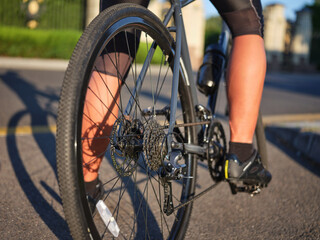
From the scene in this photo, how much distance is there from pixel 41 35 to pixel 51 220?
12.0 m

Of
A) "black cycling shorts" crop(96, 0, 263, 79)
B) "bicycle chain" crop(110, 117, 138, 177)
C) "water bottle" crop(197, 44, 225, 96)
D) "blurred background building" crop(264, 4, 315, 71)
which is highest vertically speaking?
"black cycling shorts" crop(96, 0, 263, 79)

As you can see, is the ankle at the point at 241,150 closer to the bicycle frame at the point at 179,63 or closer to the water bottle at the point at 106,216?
the bicycle frame at the point at 179,63

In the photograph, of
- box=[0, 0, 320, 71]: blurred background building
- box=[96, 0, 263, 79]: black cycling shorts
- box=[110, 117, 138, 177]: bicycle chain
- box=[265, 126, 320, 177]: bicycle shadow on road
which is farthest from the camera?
box=[0, 0, 320, 71]: blurred background building

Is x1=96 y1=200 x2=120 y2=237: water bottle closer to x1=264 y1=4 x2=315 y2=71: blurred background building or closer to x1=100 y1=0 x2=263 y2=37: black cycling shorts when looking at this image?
x1=100 y1=0 x2=263 y2=37: black cycling shorts

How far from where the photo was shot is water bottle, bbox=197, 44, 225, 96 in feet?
6.94

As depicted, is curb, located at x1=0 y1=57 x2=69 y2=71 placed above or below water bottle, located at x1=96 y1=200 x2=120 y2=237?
below

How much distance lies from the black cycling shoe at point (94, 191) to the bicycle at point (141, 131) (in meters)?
0.04

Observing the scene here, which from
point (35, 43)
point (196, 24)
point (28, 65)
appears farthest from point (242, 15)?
point (196, 24)


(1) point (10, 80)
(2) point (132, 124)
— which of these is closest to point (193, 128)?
(2) point (132, 124)

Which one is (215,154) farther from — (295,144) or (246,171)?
(295,144)

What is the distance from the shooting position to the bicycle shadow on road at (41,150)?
1772 millimetres

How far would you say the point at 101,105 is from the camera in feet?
5.06

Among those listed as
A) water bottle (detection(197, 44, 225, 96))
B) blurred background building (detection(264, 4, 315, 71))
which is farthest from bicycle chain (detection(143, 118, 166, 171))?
blurred background building (detection(264, 4, 315, 71))

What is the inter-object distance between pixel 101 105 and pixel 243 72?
2.24ft
